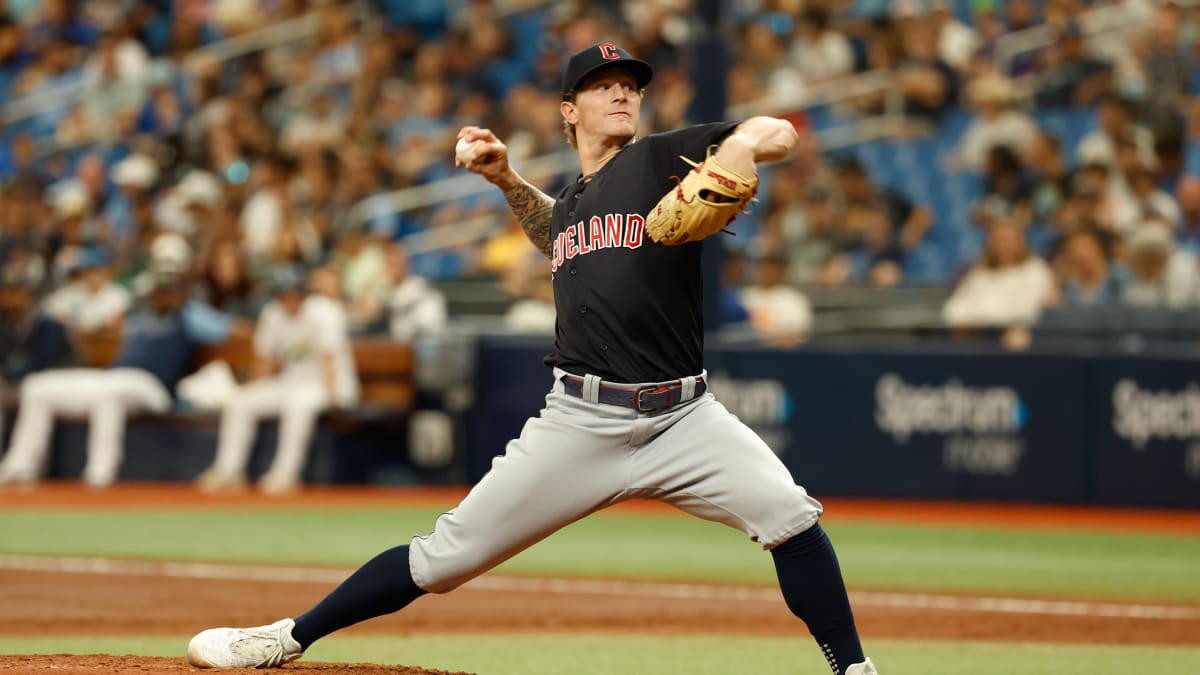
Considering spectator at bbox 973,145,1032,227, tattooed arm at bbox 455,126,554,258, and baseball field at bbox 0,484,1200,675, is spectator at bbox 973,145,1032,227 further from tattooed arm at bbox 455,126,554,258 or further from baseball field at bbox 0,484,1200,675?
tattooed arm at bbox 455,126,554,258

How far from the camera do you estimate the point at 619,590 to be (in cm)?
866

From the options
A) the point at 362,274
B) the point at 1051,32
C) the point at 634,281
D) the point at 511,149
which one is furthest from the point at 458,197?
the point at 634,281

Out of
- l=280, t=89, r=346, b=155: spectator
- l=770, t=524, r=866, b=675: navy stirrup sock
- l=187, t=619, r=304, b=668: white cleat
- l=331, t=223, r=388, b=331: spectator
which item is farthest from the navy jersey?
l=280, t=89, r=346, b=155: spectator

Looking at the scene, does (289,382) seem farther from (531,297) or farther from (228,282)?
(531,297)

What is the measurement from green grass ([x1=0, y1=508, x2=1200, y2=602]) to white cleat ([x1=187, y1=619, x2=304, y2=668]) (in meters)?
4.20

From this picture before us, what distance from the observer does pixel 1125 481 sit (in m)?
12.8

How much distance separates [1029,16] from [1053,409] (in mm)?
4695

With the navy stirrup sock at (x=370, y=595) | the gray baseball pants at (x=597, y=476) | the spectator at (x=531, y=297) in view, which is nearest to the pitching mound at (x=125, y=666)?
the navy stirrup sock at (x=370, y=595)

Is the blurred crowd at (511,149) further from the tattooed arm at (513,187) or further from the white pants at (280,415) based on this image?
the tattooed arm at (513,187)

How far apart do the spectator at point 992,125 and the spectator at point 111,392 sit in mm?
6567

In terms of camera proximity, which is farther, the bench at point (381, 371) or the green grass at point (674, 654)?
the bench at point (381, 371)

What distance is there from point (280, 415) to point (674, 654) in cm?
818

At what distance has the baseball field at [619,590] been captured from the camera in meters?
6.52

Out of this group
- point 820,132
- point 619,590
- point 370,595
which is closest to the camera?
point 370,595
